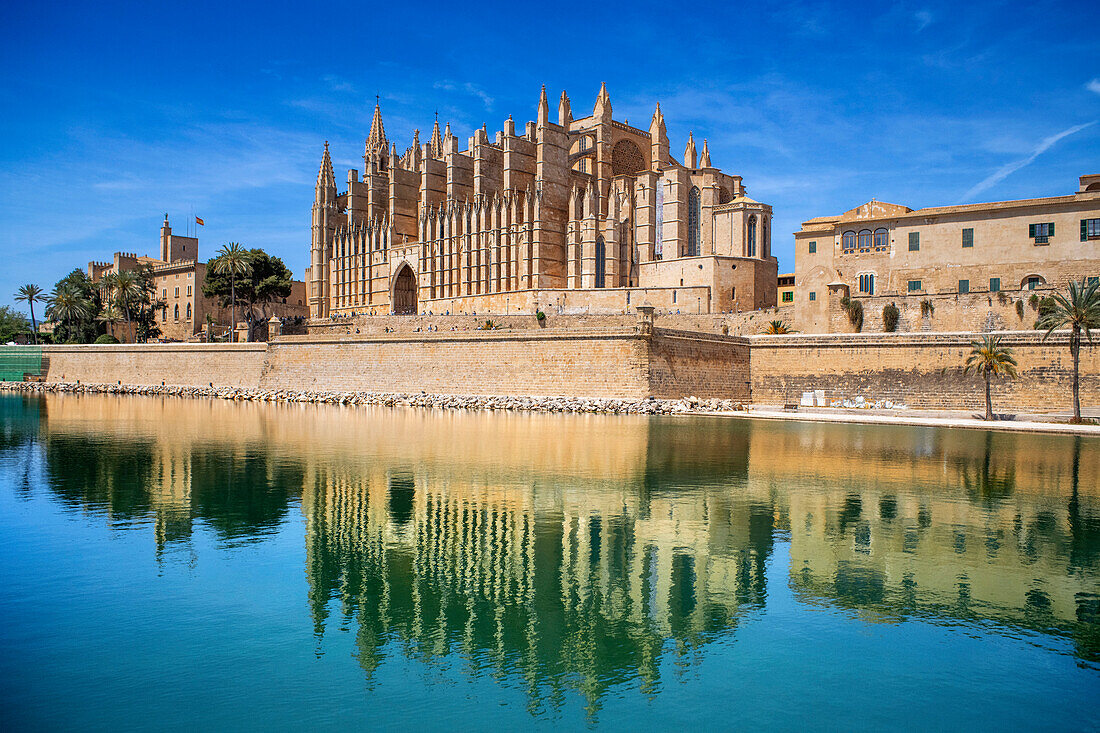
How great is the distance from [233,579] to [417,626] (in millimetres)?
2700

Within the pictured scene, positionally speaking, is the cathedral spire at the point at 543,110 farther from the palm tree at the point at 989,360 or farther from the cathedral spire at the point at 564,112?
the palm tree at the point at 989,360

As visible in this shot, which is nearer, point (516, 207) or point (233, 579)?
point (233, 579)

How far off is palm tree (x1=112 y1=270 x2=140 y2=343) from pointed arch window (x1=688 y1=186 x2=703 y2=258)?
40.5m

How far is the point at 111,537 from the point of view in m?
11.2

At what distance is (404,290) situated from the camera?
61.3 metres

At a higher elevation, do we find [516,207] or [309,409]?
[516,207]

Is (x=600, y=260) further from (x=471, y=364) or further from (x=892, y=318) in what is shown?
(x=892, y=318)

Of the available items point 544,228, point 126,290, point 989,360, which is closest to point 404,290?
point 544,228

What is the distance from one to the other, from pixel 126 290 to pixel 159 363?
15230 mm

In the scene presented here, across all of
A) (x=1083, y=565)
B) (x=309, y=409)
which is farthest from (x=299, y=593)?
(x=309, y=409)

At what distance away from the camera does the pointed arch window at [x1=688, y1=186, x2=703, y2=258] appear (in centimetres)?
4816

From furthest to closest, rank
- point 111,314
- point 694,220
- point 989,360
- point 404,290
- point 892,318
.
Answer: point 111,314
point 404,290
point 694,220
point 892,318
point 989,360

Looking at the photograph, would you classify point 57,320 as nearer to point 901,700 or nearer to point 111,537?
point 111,537

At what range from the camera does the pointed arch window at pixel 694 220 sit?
48156mm
